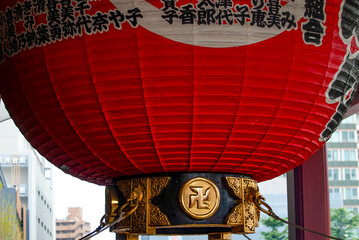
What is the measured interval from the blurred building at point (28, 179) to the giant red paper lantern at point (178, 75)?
16.4ft

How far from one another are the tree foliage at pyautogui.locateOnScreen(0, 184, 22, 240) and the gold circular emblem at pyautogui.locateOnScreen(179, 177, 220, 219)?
14.7 feet

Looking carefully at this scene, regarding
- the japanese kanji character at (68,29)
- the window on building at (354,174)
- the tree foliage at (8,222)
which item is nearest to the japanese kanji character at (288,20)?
the japanese kanji character at (68,29)

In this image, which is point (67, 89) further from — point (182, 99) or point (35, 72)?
point (182, 99)

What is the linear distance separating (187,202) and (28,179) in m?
5.31

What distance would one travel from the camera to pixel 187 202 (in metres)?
1.32

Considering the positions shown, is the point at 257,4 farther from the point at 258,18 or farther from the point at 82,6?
the point at 82,6

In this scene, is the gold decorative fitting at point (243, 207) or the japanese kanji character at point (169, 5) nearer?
the japanese kanji character at point (169, 5)

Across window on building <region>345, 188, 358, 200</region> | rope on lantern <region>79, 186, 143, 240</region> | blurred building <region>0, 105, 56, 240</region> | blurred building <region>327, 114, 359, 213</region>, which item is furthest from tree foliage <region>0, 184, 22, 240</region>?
window on building <region>345, 188, 358, 200</region>

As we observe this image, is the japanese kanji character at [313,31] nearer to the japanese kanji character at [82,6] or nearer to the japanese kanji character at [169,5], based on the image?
the japanese kanji character at [169,5]

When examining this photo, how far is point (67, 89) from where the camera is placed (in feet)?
3.88

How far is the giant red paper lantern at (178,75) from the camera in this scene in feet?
3.63

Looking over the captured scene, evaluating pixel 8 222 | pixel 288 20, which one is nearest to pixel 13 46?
pixel 288 20

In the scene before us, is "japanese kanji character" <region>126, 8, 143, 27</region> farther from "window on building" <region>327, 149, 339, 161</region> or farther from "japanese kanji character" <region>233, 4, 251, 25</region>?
"window on building" <region>327, 149, 339, 161</region>

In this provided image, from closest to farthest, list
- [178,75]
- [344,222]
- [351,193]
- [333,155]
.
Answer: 1. [178,75]
2. [344,222]
3. [351,193]
4. [333,155]
